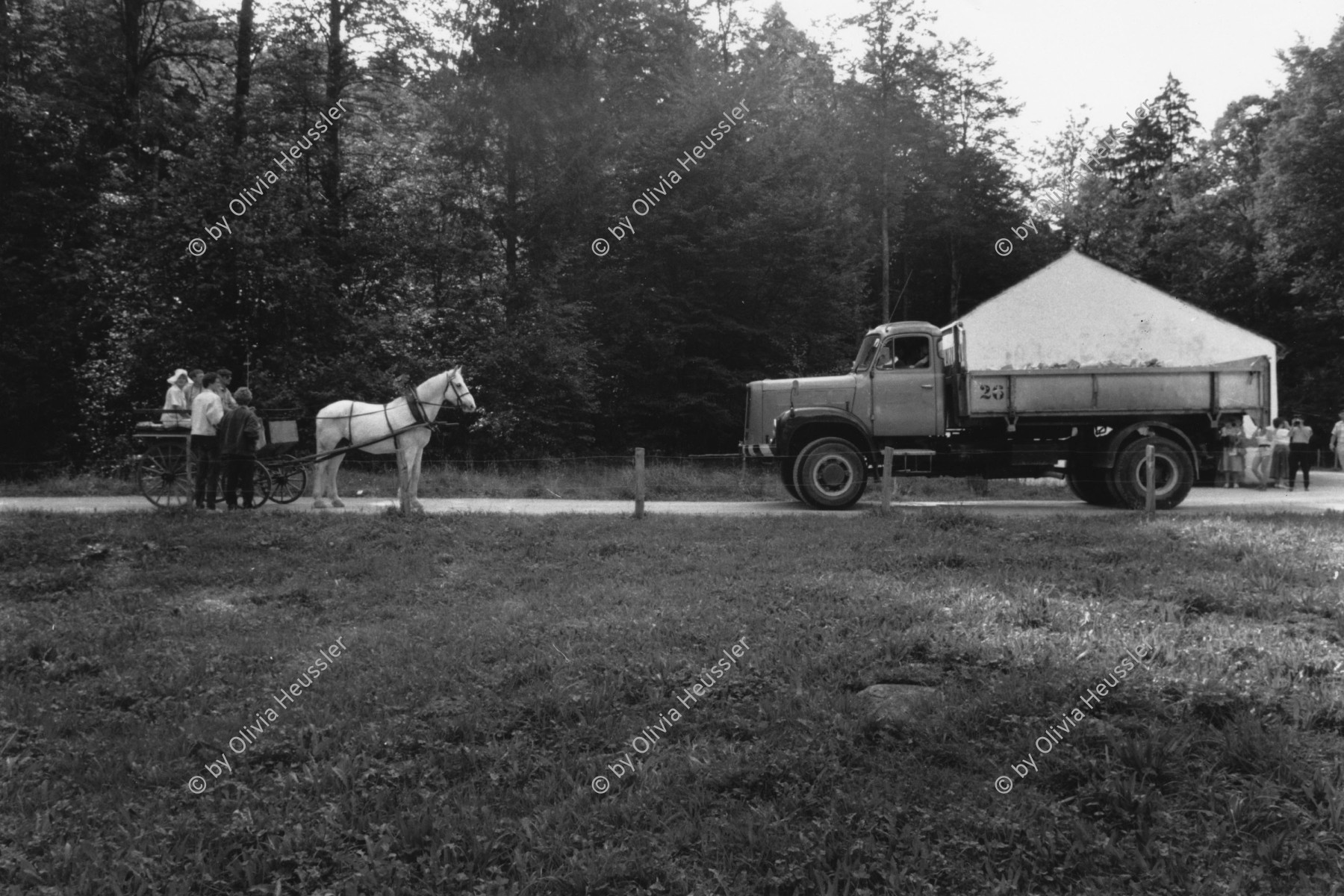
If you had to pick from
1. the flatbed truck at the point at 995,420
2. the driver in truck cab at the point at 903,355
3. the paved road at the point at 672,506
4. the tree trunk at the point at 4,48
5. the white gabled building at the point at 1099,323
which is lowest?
the paved road at the point at 672,506

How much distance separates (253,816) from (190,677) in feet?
7.51

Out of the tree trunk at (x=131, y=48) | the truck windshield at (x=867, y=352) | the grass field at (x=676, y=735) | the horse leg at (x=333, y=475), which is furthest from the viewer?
the tree trunk at (x=131, y=48)

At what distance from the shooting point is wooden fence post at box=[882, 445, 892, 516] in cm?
1447

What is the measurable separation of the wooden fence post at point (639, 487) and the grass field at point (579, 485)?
3778 millimetres

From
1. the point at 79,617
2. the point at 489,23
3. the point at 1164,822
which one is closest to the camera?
the point at 1164,822

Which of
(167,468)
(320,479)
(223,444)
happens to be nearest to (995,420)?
(320,479)

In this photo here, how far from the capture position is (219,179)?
22969 mm

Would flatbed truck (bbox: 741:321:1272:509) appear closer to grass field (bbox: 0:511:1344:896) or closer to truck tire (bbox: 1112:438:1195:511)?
truck tire (bbox: 1112:438:1195:511)

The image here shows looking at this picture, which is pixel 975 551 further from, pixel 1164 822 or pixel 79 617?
pixel 79 617

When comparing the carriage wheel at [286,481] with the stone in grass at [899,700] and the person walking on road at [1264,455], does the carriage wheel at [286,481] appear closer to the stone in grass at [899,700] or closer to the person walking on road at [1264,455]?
the stone in grass at [899,700]

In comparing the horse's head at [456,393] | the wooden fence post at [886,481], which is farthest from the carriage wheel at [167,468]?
the wooden fence post at [886,481]

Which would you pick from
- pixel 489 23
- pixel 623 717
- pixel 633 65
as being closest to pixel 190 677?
pixel 623 717

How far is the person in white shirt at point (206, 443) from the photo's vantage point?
14055 mm

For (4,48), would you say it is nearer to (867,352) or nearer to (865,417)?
(867,352)
